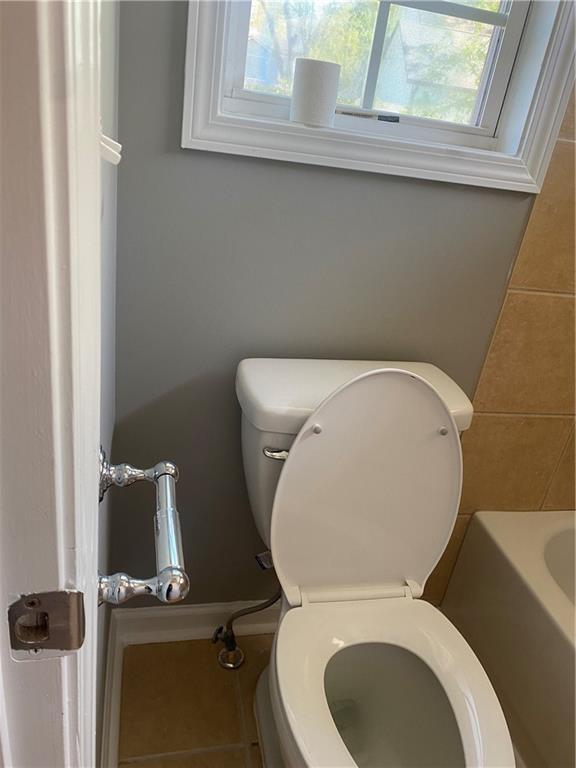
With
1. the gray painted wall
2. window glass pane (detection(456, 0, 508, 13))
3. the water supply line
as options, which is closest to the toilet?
the gray painted wall

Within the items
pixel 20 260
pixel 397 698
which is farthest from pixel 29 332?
pixel 397 698

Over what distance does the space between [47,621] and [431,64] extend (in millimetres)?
1253

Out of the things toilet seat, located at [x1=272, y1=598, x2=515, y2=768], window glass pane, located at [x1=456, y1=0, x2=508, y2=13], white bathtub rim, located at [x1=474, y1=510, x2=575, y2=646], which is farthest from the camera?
white bathtub rim, located at [x1=474, y1=510, x2=575, y2=646]

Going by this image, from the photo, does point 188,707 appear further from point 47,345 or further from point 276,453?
point 47,345

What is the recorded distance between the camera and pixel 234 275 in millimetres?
1118

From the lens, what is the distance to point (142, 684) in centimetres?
137

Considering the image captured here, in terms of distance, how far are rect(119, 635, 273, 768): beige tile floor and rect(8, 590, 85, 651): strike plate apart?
3.53 feet

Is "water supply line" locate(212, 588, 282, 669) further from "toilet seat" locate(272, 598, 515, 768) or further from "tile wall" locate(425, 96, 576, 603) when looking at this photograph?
"tile wall" locate(425, 96, 576, 603)

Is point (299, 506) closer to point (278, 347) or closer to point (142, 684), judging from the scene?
point (278, 347)

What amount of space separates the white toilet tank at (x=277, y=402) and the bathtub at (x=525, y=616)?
496mm

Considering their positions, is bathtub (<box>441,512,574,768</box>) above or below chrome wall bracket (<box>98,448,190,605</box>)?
below

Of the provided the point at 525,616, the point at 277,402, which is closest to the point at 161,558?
the point at 277,402

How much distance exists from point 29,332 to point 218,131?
812 mm

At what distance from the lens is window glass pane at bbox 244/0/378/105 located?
1.07 m
